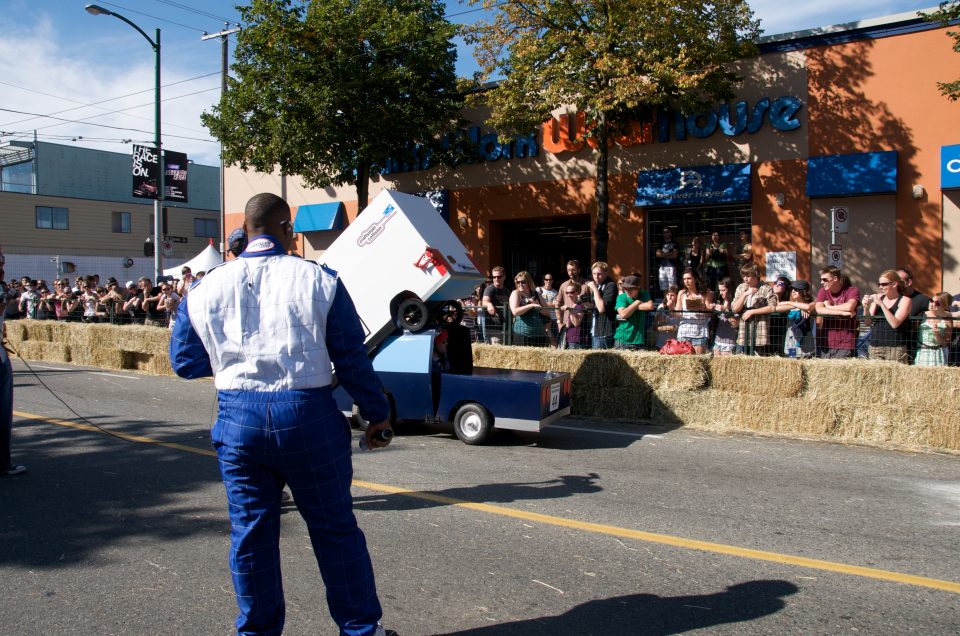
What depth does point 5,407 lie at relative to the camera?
651 centimetres

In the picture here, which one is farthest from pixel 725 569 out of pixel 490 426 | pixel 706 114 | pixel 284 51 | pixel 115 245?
pixel 115 245

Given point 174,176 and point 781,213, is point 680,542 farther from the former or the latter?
point 174,176

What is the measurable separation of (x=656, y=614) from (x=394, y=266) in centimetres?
559

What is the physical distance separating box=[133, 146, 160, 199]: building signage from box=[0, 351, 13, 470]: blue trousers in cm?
1910

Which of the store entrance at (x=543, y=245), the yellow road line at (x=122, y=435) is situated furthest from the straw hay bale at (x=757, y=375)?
the store entrance at (x=543, y=245)

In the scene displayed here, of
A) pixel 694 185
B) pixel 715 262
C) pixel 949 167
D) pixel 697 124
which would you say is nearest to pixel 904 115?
pixel 949 167

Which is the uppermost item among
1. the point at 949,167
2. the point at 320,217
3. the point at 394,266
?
the point at 320,217

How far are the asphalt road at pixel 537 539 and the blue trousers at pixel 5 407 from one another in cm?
23

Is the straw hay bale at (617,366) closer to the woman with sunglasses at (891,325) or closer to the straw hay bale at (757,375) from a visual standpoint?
the straw hay bale at (757,375)

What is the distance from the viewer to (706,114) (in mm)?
18047

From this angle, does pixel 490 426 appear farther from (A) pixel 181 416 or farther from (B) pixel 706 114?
(B) pixel 706 114

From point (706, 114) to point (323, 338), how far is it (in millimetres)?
16711

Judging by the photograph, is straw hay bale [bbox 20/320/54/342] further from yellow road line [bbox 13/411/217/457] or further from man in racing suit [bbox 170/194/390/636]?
man in racing suit [bbox 170/194/390/636]

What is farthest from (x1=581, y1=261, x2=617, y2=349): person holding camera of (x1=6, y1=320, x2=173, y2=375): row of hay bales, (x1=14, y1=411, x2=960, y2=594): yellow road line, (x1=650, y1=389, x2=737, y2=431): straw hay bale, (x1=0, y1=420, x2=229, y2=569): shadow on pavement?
(x1=6, y1=320, x2=173, y2=375): row of hay bales
